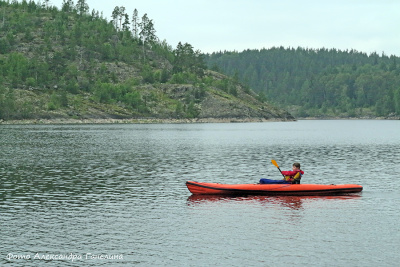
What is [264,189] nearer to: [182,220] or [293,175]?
[293,175]

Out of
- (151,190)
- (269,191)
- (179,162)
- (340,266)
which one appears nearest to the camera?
(340,266)

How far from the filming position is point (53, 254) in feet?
88.9

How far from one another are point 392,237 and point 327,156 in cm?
5652

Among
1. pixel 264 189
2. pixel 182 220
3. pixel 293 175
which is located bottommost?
pixel 182 220

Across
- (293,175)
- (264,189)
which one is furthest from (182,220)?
(293,175)

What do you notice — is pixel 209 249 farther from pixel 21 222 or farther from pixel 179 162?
pixel 179 162

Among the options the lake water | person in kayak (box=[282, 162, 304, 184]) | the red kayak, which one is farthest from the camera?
person in kayak (box=[282, 162, 304, 184])

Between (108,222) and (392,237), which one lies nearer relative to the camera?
(392,237)

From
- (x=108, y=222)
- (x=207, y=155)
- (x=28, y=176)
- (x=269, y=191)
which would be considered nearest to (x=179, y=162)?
(x=207, y=155)

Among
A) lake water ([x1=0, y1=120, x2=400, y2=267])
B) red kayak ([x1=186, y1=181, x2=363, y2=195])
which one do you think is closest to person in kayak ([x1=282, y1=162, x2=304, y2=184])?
red kayak ([x1=186, y1=181, x2=363, y2=195])

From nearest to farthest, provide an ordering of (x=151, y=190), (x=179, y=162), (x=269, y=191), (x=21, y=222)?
(x=21, y=222) → (x=269, y=191) → (x=151, y=190) → (x=179, y=162)

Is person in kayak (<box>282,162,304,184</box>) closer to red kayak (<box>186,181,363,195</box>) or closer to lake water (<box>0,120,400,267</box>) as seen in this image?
red kayak (<box>186,181,363,195</box>)

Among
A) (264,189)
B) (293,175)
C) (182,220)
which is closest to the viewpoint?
(182,220)

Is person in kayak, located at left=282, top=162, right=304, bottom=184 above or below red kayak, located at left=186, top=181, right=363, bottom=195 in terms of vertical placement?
above
